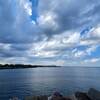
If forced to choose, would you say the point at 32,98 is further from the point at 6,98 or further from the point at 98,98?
the point at 6,98

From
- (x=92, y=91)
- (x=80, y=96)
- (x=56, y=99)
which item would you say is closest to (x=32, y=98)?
(x=56, y=99)

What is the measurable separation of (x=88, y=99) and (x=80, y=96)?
82cm

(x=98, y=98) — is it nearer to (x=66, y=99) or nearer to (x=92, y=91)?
(x=92, y=91)

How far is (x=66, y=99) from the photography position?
1991 cm

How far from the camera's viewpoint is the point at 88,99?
21344 mm

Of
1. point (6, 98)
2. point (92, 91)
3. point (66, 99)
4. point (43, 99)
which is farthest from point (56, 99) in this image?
point (6, 98)

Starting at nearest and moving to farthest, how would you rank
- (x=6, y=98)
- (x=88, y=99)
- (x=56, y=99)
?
(x=56, y=99) < (x=88, y=99) < (x=6, y=98)

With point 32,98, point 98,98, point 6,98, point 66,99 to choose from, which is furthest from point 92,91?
point 6,98

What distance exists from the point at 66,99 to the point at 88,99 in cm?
269

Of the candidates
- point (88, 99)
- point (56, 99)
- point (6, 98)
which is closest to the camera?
point (56, 99)

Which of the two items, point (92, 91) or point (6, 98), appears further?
point (6, 98)

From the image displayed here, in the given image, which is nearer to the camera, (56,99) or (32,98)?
(56,99)

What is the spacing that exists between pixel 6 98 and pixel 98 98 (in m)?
31.7

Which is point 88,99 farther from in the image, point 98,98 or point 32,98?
point 32,98
